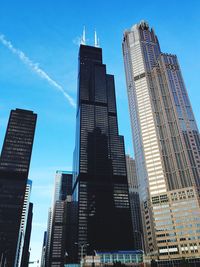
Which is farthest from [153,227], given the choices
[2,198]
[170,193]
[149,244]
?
[2,198]

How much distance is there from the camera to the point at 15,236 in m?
178

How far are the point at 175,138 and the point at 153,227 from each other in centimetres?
6357

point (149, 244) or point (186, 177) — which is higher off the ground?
point (186, 177)

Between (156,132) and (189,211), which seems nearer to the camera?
(189,211)

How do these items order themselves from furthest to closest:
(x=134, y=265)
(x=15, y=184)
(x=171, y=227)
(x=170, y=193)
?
1. (x=15, y=184)
2. (x=170, y=193)
3. (x=171, y=227)
4. (x=134, y=265)

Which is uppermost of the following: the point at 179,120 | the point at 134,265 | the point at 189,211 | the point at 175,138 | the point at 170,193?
the point at 179,120

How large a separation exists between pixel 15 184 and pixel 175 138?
125 m

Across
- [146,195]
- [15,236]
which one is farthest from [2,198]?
[146,195]

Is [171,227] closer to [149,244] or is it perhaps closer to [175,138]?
[149,244]

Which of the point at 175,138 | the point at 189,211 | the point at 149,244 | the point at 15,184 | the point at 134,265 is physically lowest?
the point at 134,265

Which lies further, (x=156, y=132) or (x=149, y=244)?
(x=156, y=132)

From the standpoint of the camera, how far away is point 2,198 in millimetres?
189500

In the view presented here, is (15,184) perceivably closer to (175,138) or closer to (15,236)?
(15,236)

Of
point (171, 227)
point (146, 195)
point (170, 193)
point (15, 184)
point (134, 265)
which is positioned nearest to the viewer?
point (134, 265)
